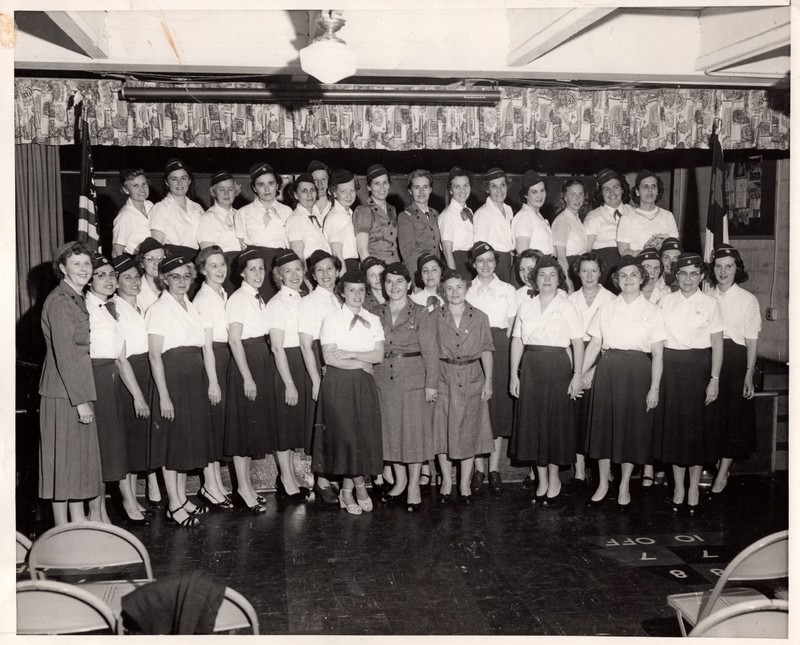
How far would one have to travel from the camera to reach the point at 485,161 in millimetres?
8984

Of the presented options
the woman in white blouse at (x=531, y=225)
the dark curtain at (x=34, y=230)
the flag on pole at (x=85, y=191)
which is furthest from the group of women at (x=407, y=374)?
the dark curtain at (x=34, y=230)

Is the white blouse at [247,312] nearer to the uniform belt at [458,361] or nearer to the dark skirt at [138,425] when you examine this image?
the dark skirt at [138,425]

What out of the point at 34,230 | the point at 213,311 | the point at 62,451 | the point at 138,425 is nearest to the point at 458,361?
the point at 213,311

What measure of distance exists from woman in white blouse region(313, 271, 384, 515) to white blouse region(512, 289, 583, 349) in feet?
3.81

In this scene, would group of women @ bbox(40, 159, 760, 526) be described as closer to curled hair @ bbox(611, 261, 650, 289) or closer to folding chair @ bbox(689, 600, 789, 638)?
curled hair @ bbox(611, 261, 650, 289)

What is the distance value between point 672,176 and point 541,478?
5010mm

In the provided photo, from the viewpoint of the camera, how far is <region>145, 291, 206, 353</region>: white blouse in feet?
17.5

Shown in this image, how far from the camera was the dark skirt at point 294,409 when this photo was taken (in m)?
5.77

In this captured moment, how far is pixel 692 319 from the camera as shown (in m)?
5.62

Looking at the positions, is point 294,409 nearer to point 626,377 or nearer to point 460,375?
point 460,375

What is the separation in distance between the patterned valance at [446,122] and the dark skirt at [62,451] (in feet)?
7.62

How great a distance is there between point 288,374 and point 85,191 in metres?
2.12

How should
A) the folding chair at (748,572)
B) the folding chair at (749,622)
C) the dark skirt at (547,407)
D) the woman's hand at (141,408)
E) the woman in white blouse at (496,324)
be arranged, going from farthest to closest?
the woman in white blouse at (496,324) < the dark skirt at (547,407) < the woman's hand at (141,408) < the folding chair at (748,572) < the folding chair at (749,622)

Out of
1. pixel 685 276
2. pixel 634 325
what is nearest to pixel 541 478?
pixel 634 325
